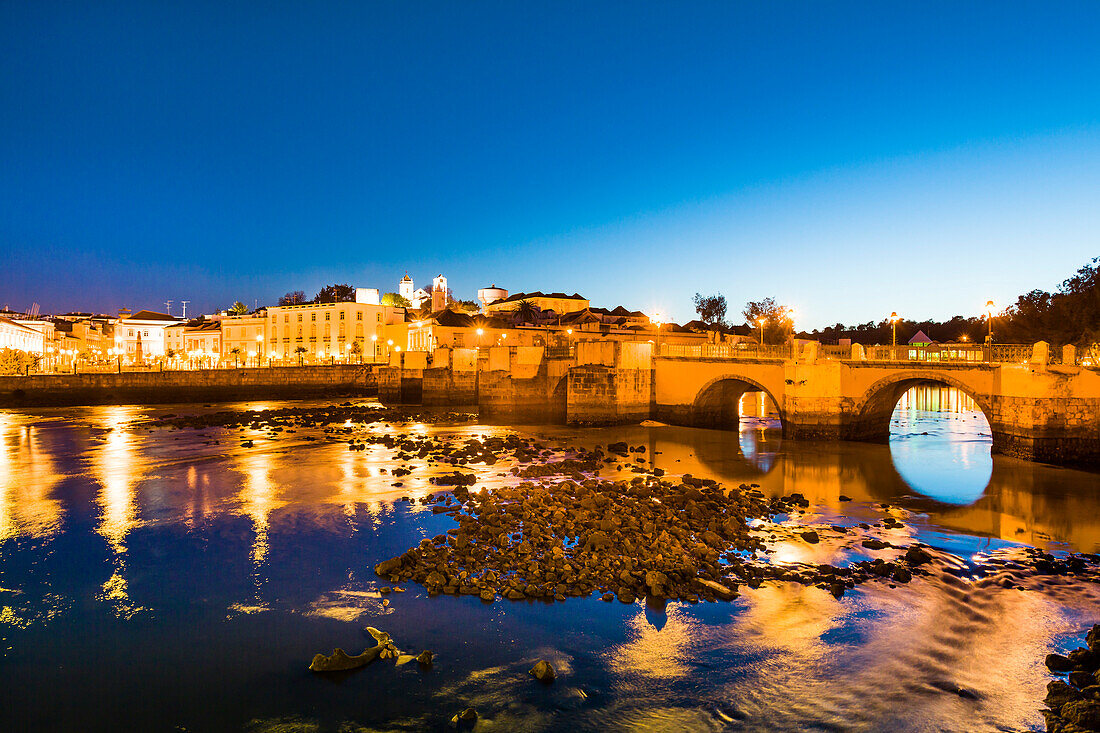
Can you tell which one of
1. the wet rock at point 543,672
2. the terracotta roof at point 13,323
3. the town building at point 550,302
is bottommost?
the wet rock at point 543,672

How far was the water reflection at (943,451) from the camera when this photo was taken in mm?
17609

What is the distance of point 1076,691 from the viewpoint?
21.3 ft

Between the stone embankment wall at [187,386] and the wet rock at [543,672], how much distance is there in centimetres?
5001

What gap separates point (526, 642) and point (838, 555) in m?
6.48

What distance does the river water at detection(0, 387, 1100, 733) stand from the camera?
21.5ft

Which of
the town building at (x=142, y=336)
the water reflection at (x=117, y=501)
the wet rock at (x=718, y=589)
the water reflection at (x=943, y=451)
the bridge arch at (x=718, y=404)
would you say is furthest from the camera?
the town building at (x=142, y=336)

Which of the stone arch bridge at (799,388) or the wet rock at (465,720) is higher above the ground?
the stone arch bridge at (799,388)

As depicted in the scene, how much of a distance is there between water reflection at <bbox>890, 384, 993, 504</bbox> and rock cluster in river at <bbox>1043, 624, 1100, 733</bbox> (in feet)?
31.4

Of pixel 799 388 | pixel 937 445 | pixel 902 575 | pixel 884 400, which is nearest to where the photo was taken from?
pixel 902 575

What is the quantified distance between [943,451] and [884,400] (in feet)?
9.14

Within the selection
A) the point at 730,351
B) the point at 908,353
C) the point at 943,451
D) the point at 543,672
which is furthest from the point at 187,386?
the point at 943,451

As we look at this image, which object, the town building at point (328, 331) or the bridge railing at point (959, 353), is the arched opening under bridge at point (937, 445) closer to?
the bridge railing at point (959, 353)

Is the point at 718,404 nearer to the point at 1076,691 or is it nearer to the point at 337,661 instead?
the point at 1076,691

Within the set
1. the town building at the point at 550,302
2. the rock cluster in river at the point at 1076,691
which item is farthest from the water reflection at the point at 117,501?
the town building at the point at 550,302
